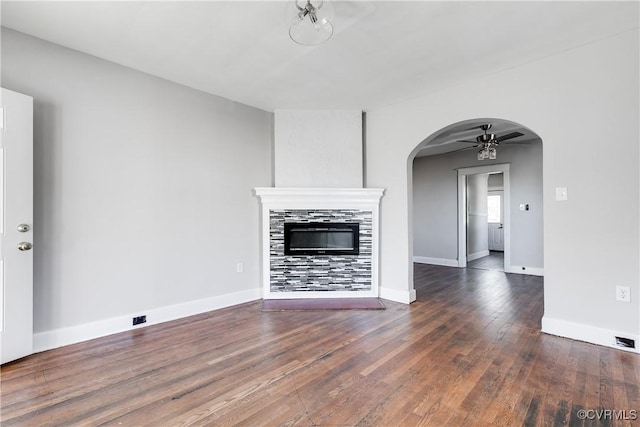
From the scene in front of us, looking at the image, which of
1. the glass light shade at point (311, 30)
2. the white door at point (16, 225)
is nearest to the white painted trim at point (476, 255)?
the glass light shade at point (311, 30)

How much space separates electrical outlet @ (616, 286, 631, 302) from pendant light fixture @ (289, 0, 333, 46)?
2954mm

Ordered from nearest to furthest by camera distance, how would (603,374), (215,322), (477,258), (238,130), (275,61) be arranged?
(603,374), (275,61), (215,322), (238,130), (477,258)

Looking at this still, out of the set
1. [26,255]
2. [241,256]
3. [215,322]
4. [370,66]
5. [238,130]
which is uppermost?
[370,66]

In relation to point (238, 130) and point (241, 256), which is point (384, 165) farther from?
point (241, 256)

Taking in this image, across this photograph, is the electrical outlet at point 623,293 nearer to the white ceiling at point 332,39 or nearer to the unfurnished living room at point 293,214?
the unfurnished living room at point 293,214

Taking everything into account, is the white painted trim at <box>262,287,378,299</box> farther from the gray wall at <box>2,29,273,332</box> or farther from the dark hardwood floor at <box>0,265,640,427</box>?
the dark hardwood floor at <box>0,265,640,427</box>

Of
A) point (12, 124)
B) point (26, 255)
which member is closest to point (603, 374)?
point (26, 255)

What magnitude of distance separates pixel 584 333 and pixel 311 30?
322cm

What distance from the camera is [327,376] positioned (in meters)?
2.02

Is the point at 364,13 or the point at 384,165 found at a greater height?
the point at 364,13

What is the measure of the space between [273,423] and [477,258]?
696 centimetres

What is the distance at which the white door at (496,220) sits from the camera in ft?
27.6

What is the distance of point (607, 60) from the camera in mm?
2445

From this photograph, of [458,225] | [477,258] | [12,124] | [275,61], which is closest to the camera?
[12,124]
